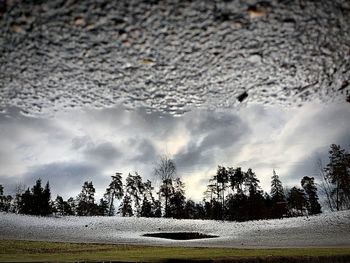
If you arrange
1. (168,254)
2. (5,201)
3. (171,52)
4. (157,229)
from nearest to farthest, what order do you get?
(171,52), (168,254), (157,229), (5,201)

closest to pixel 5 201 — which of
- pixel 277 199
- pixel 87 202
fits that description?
pixel 87 202

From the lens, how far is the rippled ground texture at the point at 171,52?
7.32ft

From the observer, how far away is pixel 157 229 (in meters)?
19.4

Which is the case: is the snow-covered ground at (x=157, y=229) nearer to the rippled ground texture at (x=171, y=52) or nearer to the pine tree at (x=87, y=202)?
the rippled ground texture at (x=171, y=52)

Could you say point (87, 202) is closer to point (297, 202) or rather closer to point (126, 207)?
point (126, 207)

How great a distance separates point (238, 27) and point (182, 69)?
0.80 meters

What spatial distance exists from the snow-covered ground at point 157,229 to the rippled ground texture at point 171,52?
36.5 ft

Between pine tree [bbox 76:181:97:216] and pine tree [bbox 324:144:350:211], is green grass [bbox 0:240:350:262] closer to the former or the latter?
pine tree [bbox 324:144:350:211]

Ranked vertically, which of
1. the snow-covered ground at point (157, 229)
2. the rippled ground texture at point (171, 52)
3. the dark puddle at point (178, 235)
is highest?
the rippled ground texture at point (171, 52)

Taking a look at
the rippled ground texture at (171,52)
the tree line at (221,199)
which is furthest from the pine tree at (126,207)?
the rippled ground texture at (171,52)

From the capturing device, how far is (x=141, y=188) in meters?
43.2

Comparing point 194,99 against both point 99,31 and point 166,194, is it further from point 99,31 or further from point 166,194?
point 166,194

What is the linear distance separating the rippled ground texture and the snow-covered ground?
36.5 feet

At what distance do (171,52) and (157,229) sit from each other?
1893 cm
